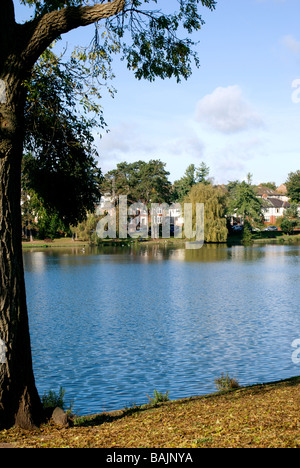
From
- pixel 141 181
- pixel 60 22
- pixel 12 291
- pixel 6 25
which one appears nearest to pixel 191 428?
pixel 12 291

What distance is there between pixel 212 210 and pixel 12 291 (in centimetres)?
7389

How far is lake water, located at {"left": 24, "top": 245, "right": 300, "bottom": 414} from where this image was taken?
13.7 metres

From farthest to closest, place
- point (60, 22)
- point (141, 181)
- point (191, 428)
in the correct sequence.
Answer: point (141, 181), point (60, 22), point (191, 428)

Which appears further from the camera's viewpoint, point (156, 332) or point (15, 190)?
point (156, 332)

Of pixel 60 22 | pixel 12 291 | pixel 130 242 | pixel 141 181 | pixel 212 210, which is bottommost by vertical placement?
pixel 130 242

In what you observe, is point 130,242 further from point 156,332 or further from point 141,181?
point 156,332

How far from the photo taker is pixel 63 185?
11.1 metres

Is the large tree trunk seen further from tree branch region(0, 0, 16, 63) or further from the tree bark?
tree branch region(0, 0, 16, 63)

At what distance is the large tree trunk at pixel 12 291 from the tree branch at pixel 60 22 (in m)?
0.62

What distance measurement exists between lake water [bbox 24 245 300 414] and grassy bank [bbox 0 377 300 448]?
346 cm

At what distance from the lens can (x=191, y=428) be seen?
6.78 meters

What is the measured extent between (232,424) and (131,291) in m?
27.6

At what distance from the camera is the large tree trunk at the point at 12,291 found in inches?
305

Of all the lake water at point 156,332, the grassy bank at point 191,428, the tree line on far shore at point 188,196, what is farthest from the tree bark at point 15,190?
Answer: the tree line on far shore at point 188,196
